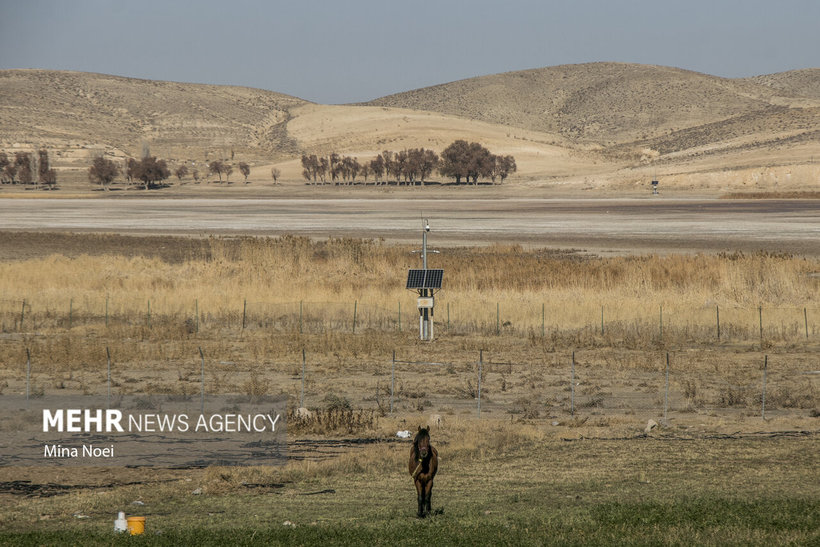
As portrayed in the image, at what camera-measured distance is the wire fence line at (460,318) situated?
4106 centimetres

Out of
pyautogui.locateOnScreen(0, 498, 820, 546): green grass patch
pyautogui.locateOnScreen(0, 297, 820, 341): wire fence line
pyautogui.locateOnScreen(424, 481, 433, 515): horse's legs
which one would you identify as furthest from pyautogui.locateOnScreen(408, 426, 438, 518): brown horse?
pyautogui.locateOnScreen(0, 297, 820, 341): wire fence line

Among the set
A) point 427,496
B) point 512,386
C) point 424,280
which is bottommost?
point 512,386

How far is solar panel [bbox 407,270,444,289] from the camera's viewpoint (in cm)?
3856

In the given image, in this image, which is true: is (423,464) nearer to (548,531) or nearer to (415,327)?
(548,531)

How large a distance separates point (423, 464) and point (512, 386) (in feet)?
55.2

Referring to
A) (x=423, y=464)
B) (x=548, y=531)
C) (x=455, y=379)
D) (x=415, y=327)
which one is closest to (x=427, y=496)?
(x=423, y=464)

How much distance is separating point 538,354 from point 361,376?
6998mm

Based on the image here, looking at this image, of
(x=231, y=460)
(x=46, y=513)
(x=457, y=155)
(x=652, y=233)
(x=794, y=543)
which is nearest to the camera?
(x=794, y=543)

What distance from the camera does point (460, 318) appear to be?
146 feet

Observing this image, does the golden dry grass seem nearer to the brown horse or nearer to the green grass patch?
the green grass patch

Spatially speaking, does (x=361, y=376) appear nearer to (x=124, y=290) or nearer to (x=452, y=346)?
(x=452, y=346)

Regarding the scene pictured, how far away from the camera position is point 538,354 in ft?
120

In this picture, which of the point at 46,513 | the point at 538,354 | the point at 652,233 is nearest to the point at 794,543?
the point at 46,513

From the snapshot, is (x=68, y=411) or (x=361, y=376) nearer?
(x=68, y=411)
